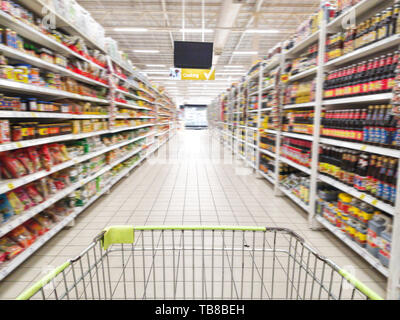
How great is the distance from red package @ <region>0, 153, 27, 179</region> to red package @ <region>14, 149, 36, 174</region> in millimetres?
68

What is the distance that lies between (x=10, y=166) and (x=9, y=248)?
29.8 inches

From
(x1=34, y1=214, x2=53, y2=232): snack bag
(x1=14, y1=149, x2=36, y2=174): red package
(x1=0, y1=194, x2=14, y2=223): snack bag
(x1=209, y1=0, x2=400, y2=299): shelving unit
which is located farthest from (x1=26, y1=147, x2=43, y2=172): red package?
(x1=209, y1=0, x2=400, y2=299): shelving unit

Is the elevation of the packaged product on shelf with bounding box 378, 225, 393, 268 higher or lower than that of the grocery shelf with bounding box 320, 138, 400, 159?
lower

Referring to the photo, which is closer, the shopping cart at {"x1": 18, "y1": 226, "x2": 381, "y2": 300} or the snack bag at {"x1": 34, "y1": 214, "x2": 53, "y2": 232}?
the shopping cart at {"x1": 18, "y1": 226, "x2": 381, "y2": 300}

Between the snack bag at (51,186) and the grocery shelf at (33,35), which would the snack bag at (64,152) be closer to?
the snack bag at (51,186)

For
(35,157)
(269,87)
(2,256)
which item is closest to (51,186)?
(35,157)

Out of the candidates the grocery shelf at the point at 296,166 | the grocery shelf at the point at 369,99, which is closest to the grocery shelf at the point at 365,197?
the grocery shelf at the point at 296,166

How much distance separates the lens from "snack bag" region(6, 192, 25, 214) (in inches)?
92.9

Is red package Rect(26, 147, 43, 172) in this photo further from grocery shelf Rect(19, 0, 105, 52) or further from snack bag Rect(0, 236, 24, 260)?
grocery shelf Rect(19, 0, 105, 52)

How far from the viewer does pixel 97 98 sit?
13.9 ft

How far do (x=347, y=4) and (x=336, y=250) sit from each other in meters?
2.78

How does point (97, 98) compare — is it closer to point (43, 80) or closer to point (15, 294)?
point (43, 80)

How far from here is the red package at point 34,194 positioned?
2.67 metres

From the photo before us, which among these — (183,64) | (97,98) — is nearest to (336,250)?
(97,98)
